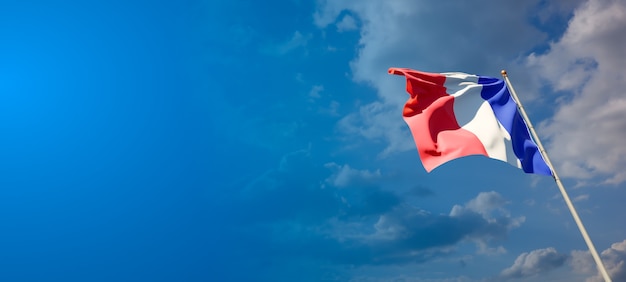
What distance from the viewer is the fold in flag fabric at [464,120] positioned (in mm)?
18484

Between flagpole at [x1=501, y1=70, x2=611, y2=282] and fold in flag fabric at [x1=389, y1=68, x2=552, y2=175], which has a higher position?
fold in flag fabric at [x1=389, y1=68, x2=552, y2=175]

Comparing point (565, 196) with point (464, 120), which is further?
point (464, 120)

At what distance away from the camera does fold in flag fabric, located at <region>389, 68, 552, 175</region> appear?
18.5m

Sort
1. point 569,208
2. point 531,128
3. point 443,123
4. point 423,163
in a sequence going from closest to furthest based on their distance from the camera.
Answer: point 569,208 → point 531,128 → point 423,163 → point 443,123

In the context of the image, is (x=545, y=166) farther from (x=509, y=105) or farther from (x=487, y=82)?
(x=487, y=82)

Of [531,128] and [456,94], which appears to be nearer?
[531,128]

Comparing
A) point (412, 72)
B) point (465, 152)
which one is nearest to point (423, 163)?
point (465, 152)

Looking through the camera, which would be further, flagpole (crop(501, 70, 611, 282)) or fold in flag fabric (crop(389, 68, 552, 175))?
fold in flag fabric (crop(389, 68, 552, 175))

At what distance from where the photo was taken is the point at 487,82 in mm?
20391

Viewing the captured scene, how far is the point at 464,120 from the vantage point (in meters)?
20.0

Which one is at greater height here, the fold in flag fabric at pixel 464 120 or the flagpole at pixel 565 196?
the fold in flag fabric at pixel 464 120

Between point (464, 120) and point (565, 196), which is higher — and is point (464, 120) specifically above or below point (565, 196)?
above

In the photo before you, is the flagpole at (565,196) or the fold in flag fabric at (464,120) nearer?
the flagpole at (565,196)

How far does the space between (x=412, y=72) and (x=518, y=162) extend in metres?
5.62
